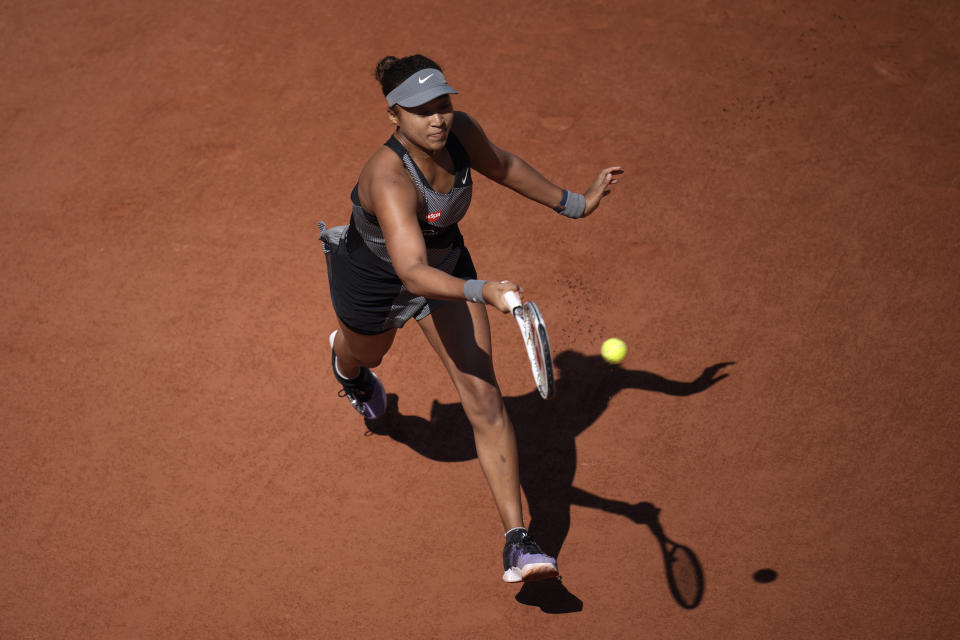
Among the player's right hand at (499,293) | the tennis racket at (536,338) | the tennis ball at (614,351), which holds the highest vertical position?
the tennis ball at (614,351)

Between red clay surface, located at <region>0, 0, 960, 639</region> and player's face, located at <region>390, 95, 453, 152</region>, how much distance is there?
2.03 metres

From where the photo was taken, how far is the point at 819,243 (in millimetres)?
5164

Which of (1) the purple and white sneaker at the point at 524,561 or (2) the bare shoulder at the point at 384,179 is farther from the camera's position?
(1) the purple and white sneaker at the point at 524,561

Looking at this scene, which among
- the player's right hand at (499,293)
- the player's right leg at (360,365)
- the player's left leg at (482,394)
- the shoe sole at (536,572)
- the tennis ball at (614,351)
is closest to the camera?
the player's right hand at (499,293)

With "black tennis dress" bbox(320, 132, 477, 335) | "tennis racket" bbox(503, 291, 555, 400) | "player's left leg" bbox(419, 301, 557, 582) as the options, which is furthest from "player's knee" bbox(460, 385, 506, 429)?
"tennis racket" bbox(503, 291, 555, 400)

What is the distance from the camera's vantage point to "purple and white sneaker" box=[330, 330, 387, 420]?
14.5 feet

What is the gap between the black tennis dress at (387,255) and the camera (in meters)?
3.24

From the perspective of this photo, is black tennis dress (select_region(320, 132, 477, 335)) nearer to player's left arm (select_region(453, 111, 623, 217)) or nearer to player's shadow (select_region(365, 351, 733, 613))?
player's left arm (select_region(453, 111, 623, 217))

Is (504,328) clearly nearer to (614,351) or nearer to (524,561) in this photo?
(614,351)

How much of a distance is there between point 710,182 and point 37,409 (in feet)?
15.4

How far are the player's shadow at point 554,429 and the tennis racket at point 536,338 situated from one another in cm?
153

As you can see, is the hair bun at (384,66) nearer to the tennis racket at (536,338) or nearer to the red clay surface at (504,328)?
the tennis racket at (536,338)

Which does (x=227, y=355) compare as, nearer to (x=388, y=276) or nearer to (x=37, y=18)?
(x=388, y=276)

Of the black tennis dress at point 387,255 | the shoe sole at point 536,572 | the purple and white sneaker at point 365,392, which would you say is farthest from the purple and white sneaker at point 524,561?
the purple and white sneaker at point 365,392
